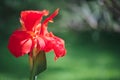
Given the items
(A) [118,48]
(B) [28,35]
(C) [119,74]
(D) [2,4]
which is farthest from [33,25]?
(D) [2,4]

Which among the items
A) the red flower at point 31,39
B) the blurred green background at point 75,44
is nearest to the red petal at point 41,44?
the red flower at point 31,39

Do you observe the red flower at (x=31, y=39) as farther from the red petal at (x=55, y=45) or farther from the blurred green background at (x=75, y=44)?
the blurred green background at (x=75, y=44)

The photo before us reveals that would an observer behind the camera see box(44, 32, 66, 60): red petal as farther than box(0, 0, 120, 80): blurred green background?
No

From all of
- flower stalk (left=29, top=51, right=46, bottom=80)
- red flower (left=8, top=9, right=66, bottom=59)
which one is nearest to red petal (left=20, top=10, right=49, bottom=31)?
red flower (left=8, top=9, right=66, bottom=59)

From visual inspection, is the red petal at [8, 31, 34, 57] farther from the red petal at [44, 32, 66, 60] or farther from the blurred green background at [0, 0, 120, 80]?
the blurred green background at [0, 0, 120, 80]

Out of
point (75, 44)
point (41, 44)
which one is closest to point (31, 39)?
point (41, 44)

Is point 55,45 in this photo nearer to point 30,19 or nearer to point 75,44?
point 30,19

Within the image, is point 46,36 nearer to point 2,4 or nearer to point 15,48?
point 15,48

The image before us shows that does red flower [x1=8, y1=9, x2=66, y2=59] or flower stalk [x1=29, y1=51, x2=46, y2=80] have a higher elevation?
red flower [x1=8, y1=9, x2=66, y2=59]
